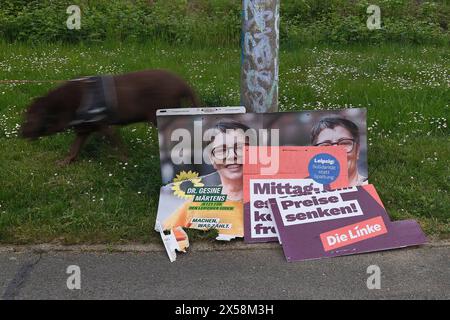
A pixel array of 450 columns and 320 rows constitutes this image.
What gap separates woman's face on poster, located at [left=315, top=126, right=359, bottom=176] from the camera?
4328 mm

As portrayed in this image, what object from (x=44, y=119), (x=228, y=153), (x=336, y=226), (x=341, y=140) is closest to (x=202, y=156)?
(x=228, y=153)

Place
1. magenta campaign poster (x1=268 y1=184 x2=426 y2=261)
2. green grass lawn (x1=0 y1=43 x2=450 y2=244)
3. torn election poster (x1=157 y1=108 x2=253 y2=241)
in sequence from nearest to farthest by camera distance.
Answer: magenta campaign poster (x1=268 y1=184 x2=426 y2=261), green grass lawn (x1=0 y1=43 x2=450 y2=244), torn election poster (x1=157 y1=108 x2=253 y2=241)

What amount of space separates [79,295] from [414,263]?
6.73 ft

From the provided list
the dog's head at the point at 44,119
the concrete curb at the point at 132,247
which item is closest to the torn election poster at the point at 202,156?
the concrete curb at the point at 132,247

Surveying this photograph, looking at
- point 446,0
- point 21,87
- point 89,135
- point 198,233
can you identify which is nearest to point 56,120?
point 89,135

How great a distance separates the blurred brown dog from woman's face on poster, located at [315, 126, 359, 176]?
4.46 feet

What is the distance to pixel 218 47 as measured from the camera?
29.3 feet

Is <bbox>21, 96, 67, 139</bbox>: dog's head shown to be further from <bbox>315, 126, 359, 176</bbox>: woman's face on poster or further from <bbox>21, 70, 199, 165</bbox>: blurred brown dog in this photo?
<bbox>315, 126, 359, 176</bbox>: woman's face on poster

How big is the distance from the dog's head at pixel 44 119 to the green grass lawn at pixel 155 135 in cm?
35

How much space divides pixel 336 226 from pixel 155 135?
2330mm

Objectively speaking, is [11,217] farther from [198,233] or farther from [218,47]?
[218,47]

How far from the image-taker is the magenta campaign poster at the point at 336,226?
3645 mm

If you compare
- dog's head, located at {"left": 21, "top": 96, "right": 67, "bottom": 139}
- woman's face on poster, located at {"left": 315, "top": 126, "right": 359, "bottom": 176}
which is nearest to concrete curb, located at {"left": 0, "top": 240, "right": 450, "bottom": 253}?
woman's face on poster, located at {"left": 315, "top": 126, "right": 359, "bottom": 176}

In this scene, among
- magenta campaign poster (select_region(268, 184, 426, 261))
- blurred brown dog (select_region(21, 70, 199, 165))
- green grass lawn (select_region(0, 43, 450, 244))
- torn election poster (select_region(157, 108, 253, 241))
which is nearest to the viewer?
magenta campaign poster (select_region(268, 184, 426, 261))
